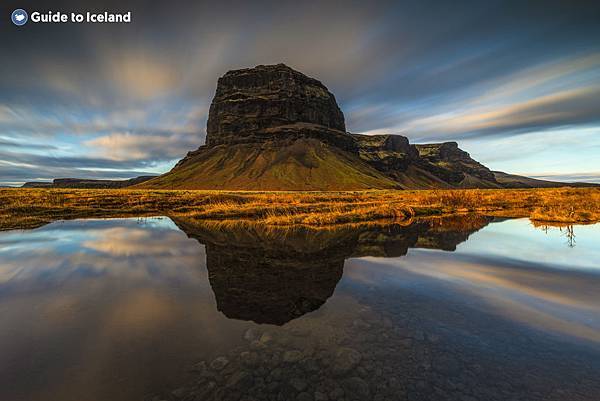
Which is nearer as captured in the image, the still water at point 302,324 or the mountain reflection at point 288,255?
the still water at point 302,324

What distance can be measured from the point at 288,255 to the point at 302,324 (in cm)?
758

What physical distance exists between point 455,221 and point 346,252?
58.7 feet

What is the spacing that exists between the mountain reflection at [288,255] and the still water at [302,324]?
0.35 ft

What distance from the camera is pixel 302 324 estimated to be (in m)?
7.93

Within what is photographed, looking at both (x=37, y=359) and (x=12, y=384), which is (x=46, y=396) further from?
(x=37, y=359)

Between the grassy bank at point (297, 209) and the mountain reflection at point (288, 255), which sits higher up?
the grassy bank at point (297, 209)

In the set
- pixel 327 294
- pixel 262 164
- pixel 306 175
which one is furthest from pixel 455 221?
pixel 262 164

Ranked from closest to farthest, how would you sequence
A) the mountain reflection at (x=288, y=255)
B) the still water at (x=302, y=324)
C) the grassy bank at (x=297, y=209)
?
the still water at (x=302, y=324) < the mountain reflection at (x=288, y=255) < the grassy bank at (x=297, y=209)

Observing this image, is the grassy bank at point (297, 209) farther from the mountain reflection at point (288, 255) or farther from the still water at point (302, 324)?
the still water at point (302, 324)

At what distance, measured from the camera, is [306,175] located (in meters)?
159

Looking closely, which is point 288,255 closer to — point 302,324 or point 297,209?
point 302,324

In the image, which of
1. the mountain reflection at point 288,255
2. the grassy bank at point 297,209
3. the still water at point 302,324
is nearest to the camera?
the still water at point 302,324

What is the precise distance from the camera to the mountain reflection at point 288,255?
9.45m

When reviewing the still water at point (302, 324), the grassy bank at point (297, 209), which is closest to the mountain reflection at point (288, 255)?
the still water at point (302, 324)
